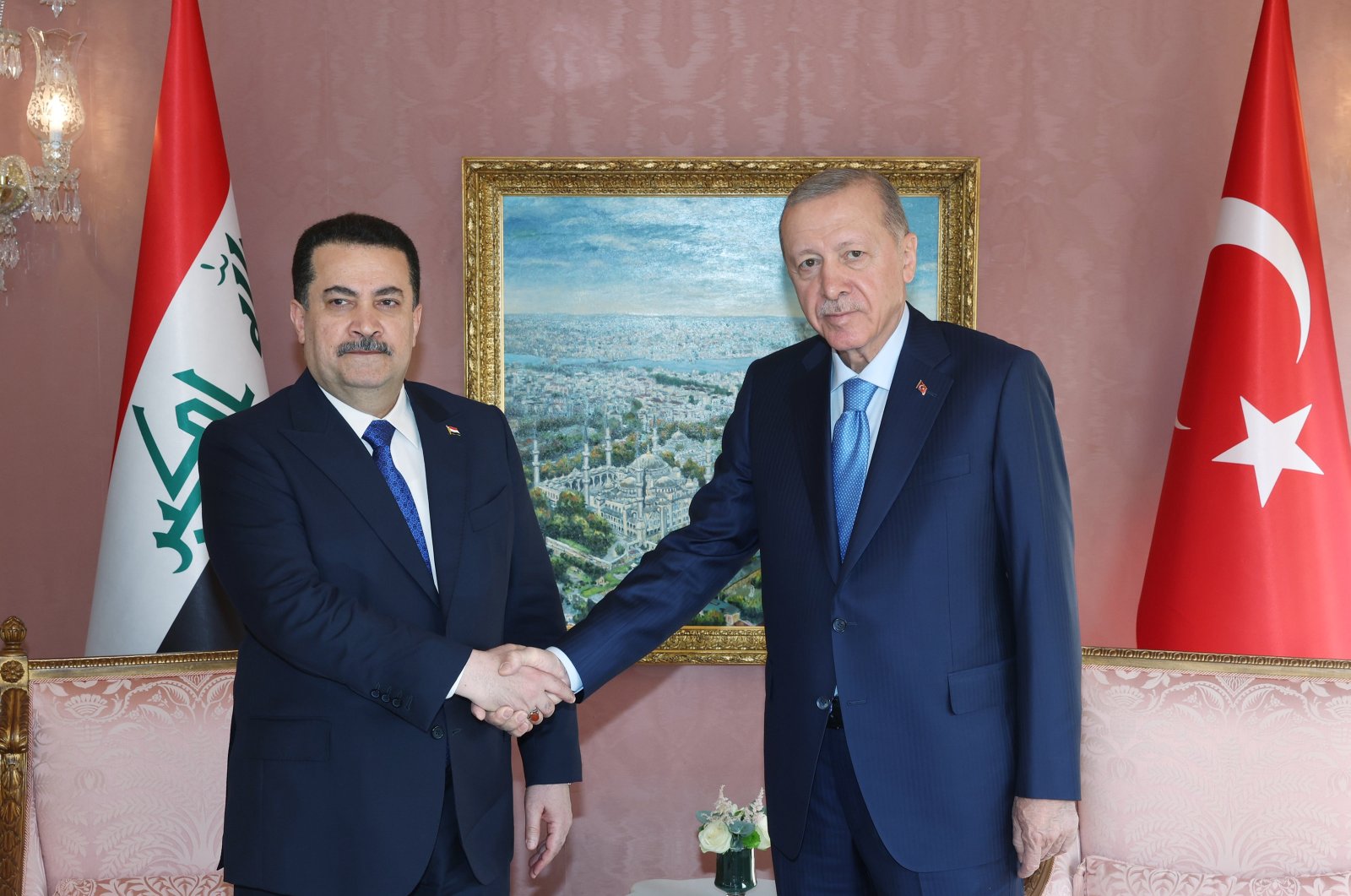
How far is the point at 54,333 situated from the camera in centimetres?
368

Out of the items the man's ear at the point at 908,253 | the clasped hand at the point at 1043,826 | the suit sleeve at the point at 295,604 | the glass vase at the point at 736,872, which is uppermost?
the man's ear at the point at 908,253

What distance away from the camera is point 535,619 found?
2434 millimetres

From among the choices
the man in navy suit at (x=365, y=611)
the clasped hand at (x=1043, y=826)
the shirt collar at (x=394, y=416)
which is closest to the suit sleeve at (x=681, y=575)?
the man in navy suit at (x=365, y=611)

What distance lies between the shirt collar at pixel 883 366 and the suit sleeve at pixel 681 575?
24 cm

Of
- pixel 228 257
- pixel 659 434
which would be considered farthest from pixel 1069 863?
pixel 228 257

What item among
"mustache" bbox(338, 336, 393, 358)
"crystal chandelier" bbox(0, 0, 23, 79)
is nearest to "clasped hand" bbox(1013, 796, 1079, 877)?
"mustache" bbox(338, 336, 393, 358)

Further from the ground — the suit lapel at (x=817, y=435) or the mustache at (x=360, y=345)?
the mustache at (x=360, y=345)

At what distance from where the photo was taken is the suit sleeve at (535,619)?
2.40 m

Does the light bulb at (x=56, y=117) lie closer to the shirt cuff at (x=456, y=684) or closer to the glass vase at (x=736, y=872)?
the shirt cuff at (x=456, y=684)

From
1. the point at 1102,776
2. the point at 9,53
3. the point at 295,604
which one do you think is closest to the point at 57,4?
the point at 9,53

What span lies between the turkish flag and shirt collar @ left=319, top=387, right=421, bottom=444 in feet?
7.44

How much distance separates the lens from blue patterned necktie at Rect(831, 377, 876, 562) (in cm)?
212

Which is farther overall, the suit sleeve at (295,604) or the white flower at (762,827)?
the white flower at (762,827)

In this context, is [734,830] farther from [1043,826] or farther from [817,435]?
[817,435]
